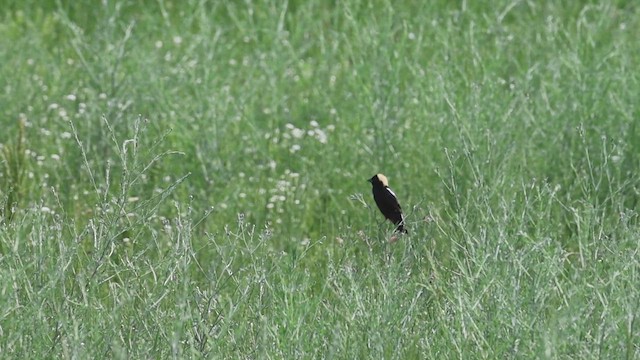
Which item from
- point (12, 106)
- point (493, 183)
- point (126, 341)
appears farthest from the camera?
point (12, 106)

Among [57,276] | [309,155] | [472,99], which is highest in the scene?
[57,276]

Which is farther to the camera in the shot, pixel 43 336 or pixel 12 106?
pixel 12 106

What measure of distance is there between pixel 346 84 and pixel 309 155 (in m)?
0.80

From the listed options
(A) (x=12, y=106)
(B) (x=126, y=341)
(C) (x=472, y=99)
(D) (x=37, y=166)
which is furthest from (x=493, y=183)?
(A) (x=12, y=106)

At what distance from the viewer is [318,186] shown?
20.2 ft

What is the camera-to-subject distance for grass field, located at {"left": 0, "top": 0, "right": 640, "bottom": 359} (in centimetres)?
378

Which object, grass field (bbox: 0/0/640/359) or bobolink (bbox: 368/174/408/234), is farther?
bobolink (bbox: 368/174/408/234)

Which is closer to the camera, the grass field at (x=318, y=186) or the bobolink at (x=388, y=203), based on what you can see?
the grass field at (x=318, y=186)

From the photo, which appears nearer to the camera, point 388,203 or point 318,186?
point 388,203

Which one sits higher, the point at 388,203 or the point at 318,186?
the point at 388,203

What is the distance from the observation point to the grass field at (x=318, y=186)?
378 centimetres

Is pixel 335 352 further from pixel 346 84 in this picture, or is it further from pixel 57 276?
pixel 346 84

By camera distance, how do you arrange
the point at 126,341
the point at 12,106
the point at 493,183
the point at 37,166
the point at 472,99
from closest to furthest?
the point at 126,341, the point at 493,183, the point at 472,99, the point at 37,166, the point at 12,106

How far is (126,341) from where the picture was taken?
3971 mm
